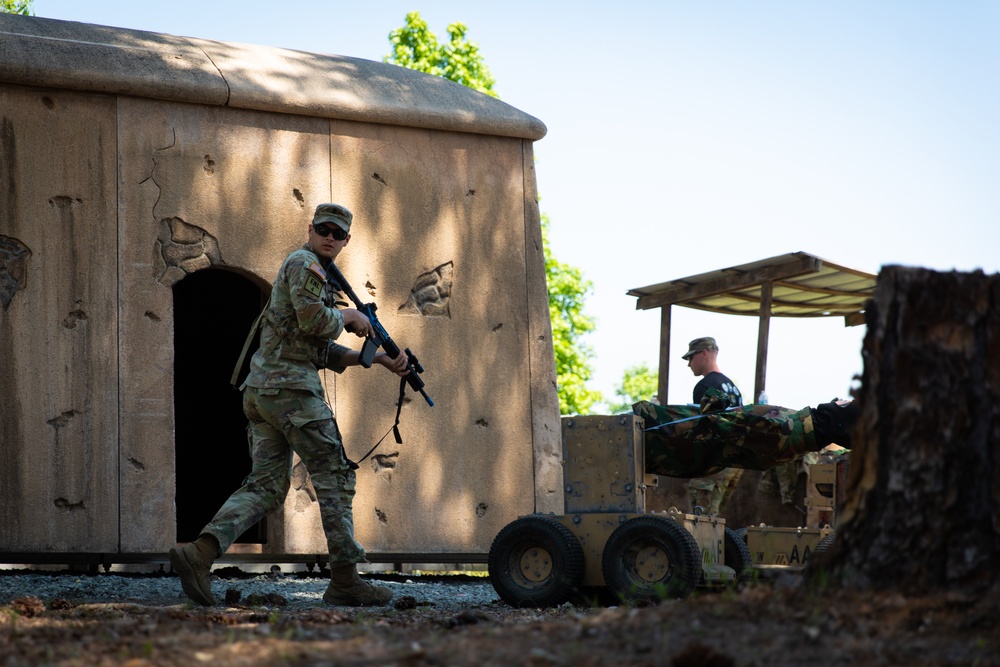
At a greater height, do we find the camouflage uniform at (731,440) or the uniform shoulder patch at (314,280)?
the uniform shoulder patch at (314,280)

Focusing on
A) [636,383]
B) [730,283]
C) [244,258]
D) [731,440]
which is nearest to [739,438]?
[731,440]

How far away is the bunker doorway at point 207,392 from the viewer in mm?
11820

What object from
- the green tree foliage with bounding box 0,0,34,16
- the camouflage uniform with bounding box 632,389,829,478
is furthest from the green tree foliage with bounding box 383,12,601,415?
the camouflage uniform with bounding box 632,389,829,478

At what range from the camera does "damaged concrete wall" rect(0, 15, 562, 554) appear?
8336 millimetres

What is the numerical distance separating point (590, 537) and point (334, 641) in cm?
303

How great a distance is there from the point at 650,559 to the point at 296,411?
2171 millimetres

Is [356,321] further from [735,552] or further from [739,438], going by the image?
[735,552]

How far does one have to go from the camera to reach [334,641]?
431cm

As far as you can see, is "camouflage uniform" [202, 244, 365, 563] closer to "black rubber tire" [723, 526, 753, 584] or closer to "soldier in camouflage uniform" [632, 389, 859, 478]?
"soldier in camouflage uniform" [632, 389, 859, 478]

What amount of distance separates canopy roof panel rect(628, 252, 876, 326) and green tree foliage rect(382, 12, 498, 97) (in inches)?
574

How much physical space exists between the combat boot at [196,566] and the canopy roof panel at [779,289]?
6.27 meters

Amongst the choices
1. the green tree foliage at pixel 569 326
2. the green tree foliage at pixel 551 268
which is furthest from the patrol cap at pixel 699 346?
the green tree foliage at pixel 569 326

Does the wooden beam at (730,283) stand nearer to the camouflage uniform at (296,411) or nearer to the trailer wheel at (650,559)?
the trailer wheel at (650,559)

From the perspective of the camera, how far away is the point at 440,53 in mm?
27156
